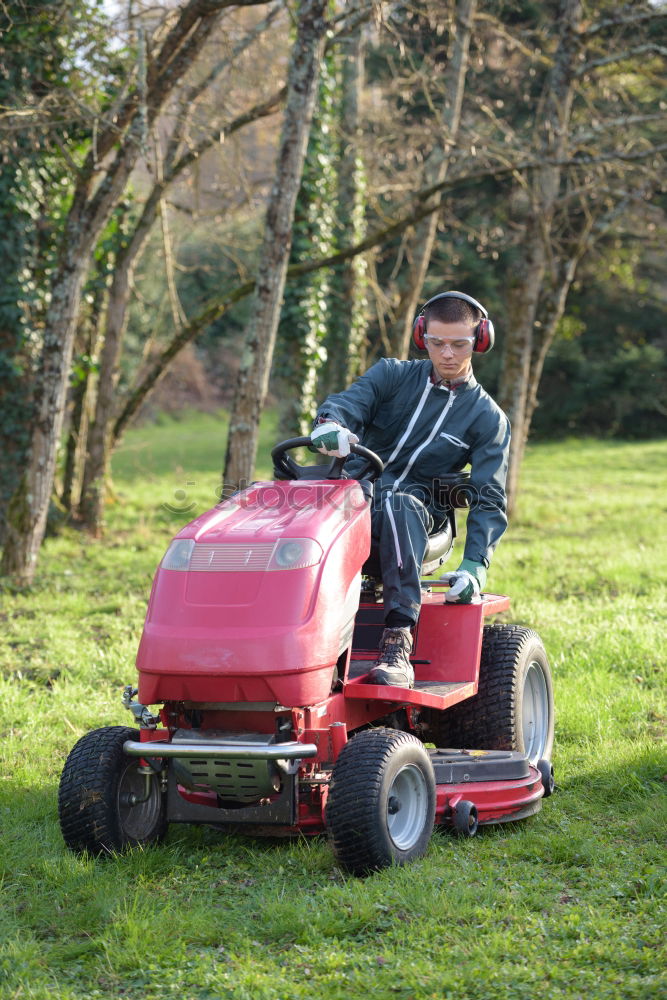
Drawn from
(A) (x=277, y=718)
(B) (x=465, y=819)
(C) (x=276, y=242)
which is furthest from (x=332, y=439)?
(C) (x=276, y=242)

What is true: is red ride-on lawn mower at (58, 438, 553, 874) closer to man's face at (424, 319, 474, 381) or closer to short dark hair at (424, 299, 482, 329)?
man's face at (424, 319, 474, 381)

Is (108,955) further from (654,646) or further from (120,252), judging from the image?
(120,252)

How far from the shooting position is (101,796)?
403 cm

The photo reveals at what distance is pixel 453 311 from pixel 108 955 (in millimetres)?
2827

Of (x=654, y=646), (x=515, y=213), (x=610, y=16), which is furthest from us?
(x=515, y=213)

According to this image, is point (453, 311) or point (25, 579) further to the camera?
point (25, 579)

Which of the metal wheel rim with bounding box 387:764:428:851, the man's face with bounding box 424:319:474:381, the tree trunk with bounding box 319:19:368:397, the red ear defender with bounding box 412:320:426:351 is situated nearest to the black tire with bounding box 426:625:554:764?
the metal wheel rim with bounding box 387:764:428:851

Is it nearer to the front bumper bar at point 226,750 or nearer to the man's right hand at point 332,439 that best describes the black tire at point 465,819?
the front bumper bar at point 226,750

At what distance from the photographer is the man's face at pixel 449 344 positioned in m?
4.83

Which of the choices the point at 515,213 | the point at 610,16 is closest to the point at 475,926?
the point at 610,16

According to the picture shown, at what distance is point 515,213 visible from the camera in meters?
21.6

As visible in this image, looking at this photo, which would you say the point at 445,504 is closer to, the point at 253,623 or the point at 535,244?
the point at 253,623

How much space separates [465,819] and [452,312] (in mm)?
2050

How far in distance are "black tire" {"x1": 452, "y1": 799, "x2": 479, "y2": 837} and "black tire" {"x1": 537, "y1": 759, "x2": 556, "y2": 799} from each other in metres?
0.54
